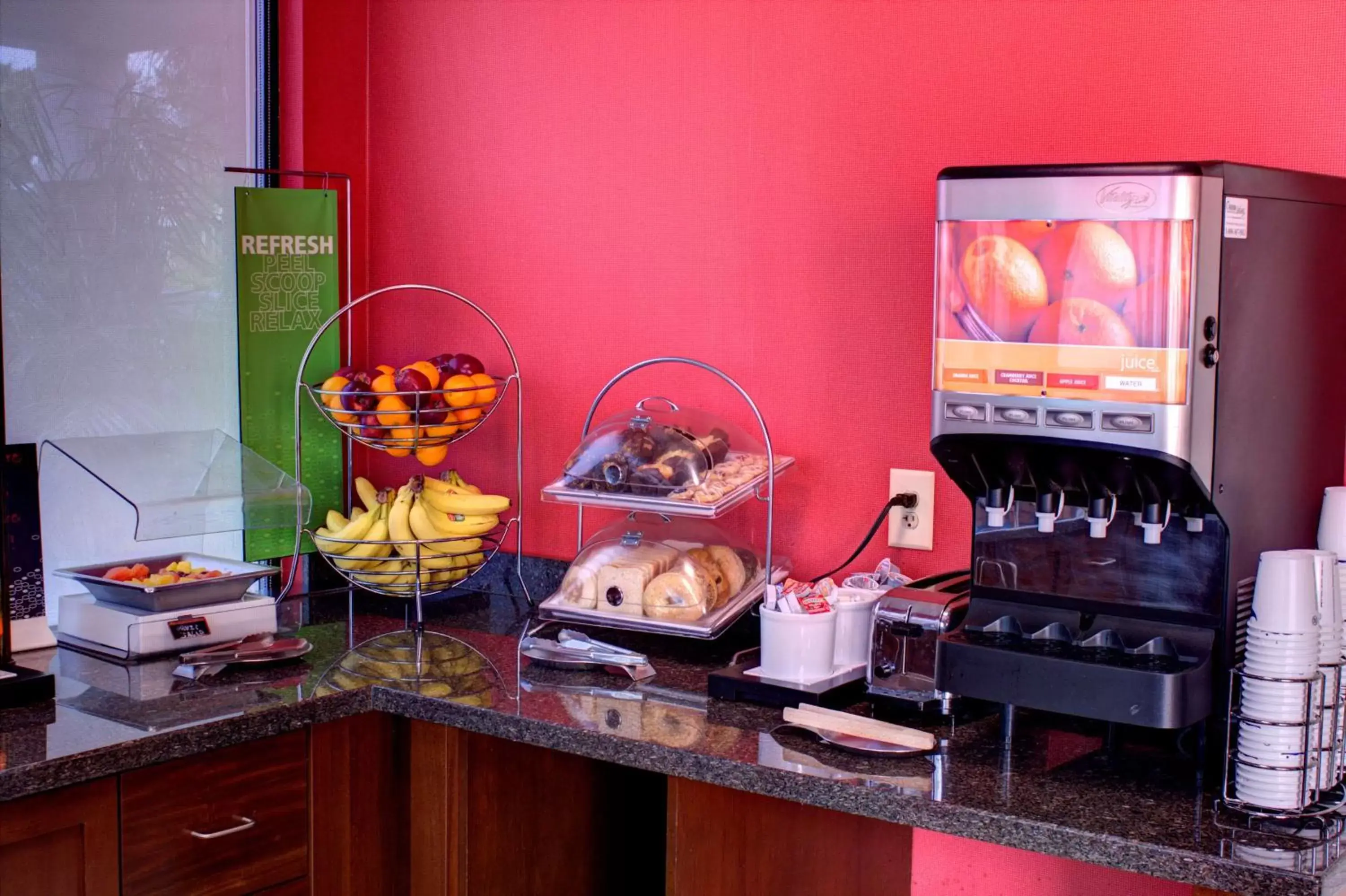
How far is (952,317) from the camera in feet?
4.75

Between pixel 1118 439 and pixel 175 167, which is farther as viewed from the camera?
pixel 175 167

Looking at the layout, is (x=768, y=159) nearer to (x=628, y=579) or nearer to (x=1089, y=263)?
(x=628, y=579)

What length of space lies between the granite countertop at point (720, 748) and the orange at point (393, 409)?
0.35 meters

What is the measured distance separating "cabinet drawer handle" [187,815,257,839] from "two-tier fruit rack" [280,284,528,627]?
0.44 meters

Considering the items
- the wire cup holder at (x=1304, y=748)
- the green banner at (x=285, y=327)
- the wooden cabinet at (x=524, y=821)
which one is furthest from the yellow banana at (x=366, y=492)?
the wire cup holder at (x=1304, y=748)

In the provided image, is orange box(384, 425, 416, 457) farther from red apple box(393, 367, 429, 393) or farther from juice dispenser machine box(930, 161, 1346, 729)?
juice dispenser machine box(930, 161, 1346, 729)

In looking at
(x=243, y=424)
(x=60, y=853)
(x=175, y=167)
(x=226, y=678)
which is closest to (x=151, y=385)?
(x=243, y=424)

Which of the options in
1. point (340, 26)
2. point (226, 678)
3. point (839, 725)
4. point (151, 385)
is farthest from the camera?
point (340, 26)

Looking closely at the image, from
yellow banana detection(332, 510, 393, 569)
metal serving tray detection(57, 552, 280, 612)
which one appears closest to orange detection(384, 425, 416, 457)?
yellow banana detection(332, 510, 393, 569)

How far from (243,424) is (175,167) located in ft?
1.43

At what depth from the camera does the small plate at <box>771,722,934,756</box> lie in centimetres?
154

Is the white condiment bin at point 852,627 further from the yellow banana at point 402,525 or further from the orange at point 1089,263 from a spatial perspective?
the yellow banana at point 402,525

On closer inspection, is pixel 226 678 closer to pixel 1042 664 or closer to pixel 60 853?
pixel 60 853

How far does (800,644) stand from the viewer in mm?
1729
